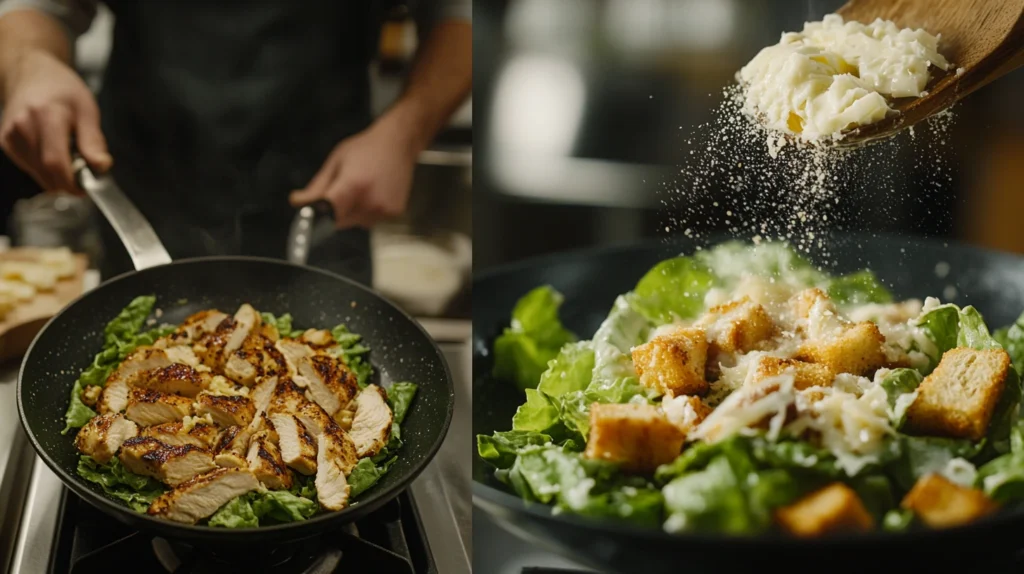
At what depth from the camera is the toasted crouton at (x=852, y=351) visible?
103 centimetres

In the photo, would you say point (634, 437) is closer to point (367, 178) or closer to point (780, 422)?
point (780, 422)

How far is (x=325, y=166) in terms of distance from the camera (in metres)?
1.77

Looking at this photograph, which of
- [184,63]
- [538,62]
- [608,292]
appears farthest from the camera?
[538,62]

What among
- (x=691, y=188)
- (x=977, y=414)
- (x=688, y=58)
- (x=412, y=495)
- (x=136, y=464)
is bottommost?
(x=412, y=495)

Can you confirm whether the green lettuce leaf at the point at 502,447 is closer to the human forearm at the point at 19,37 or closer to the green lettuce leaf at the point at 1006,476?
the green lettuce leaf at the point at 1006,476

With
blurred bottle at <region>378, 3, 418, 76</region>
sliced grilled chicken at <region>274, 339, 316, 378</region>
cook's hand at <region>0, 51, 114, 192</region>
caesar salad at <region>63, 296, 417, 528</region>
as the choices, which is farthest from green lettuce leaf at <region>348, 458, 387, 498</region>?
blurred bottle at <region>378, 3, 418, 76</region>

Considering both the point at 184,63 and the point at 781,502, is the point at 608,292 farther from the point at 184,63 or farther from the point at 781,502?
the point at 184,63

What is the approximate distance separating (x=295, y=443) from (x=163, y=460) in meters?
0.15

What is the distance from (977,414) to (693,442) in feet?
1.02

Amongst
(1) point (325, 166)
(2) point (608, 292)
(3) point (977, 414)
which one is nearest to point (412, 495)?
(2) point (608, 292)

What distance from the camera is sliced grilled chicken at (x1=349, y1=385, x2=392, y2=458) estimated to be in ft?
3.57

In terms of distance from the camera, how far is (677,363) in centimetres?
104

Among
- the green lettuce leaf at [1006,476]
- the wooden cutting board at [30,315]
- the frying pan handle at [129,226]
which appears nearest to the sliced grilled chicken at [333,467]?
the frying pan handle at [129,226]

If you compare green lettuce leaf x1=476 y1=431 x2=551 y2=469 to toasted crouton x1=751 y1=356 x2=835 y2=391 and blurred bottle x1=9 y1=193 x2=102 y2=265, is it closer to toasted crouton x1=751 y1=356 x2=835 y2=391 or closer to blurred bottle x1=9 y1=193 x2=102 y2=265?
toasted crouton x1=751 y1=356 x2=835 y2=391
